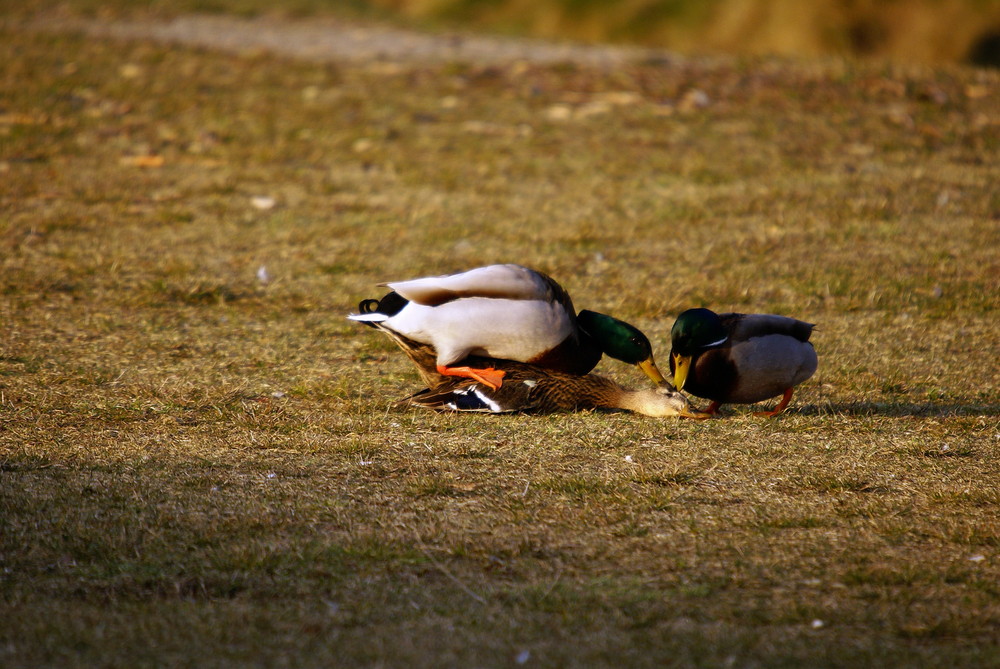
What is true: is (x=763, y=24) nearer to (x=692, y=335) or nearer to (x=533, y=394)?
(x=692, y=335)

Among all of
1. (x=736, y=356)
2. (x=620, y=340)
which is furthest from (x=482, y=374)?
(x=736, y=356)

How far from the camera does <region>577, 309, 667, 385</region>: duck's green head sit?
4078mm

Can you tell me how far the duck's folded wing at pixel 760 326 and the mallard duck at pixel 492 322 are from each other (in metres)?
0.36

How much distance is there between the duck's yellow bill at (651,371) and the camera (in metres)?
4.10

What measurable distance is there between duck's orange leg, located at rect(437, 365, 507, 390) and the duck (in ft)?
0.03

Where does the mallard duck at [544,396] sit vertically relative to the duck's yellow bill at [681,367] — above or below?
below

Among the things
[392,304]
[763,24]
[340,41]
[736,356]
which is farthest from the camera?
[763,24]

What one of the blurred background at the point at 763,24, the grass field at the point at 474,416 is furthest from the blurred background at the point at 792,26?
the grass field at the point at 474,416

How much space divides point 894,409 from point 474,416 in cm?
158

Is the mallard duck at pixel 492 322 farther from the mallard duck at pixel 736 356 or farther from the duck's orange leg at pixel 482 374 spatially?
the mallard duck at pixel 736 356

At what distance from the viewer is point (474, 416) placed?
3953 millimetres

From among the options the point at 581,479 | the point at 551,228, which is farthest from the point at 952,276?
the point at 581,479

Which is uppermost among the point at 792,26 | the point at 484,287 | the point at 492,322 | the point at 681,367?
the point at 792,26

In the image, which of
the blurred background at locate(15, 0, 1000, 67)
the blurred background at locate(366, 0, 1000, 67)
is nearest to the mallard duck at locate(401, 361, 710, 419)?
the blurred background at locate(15, 0, 1000, 67)
